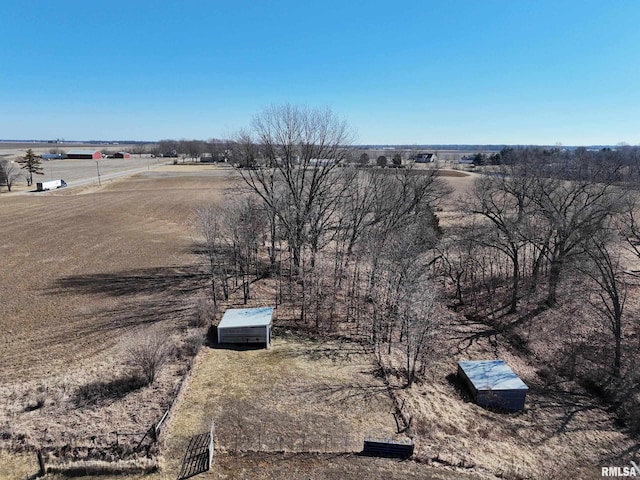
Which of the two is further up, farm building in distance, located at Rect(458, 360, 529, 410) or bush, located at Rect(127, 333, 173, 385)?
bush, located at Rect(127, 333, 173, 385)

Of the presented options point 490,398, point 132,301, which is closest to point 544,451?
point 490,398

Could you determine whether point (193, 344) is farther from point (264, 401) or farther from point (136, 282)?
point (136, 282)

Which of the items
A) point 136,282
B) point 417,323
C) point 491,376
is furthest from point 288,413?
point 136,282

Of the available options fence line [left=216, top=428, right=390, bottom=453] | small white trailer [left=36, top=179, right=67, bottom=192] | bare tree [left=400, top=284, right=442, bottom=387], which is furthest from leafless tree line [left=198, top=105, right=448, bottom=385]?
small white trailer [left=36, top=179, right=67, bottom=192]

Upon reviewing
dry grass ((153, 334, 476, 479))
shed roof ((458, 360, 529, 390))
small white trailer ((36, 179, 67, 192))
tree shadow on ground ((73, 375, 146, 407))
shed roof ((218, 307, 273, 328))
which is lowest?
dry grass ((153, 334, 476, 479))

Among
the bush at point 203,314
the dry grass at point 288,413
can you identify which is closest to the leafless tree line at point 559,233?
the dry grass at point 288,413

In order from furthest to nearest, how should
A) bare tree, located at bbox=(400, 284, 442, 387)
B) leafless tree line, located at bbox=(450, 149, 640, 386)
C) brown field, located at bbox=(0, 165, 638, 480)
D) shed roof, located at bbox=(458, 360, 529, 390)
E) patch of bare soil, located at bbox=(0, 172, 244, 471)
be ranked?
leafless tree line, located at bbox=(450, 149, 640, 386) < bare tree, located at bbox=(400, 284, 442, 387) < shed roof, located at bbox=(458, 360, 529, 390) < patch of bare soil, located at bbox=(0, 172, 244, 471) < brown field, located at bbox=(0, 165, 638, 480)

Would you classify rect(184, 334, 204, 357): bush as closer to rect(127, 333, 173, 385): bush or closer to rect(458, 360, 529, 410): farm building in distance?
rect(127, 333, 173, 385): bush
